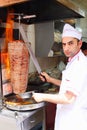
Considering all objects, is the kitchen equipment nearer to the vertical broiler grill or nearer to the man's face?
the man's face

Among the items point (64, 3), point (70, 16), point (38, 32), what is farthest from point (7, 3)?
point (38, 32)

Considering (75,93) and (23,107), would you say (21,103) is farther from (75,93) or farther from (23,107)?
(75,93)

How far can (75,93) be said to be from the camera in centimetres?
113

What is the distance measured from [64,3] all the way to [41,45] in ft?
3.20

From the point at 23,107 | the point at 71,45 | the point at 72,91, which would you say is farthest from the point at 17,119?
the point at 71,45

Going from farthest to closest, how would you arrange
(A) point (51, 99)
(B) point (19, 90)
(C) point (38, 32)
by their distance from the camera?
Answer: (C) point (38, 32)
(B) point (19, 90)
(A) point (51, 99)

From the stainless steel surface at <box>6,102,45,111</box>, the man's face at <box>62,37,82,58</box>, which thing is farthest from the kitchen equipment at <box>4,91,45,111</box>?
the man's face at <box>62,37,82,58</box>

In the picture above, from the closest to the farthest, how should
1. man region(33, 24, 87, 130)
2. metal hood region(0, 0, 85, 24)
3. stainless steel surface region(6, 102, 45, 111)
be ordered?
man region(33, 24, 87, 130) < stainless steel surface region(6, 102, 45, 111) < metal hood region(0, 0, 85, 24)

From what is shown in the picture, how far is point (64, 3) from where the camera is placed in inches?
50.6

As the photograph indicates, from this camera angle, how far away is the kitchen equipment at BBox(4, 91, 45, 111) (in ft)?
4.24

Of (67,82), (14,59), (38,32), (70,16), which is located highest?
(70,16)

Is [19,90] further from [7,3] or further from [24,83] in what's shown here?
[7,3]

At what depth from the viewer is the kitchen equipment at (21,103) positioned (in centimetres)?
129

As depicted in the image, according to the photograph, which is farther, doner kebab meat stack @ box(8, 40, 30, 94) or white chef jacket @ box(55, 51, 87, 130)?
doner kebab meat stack @ box(8, 40, 30, 94)
